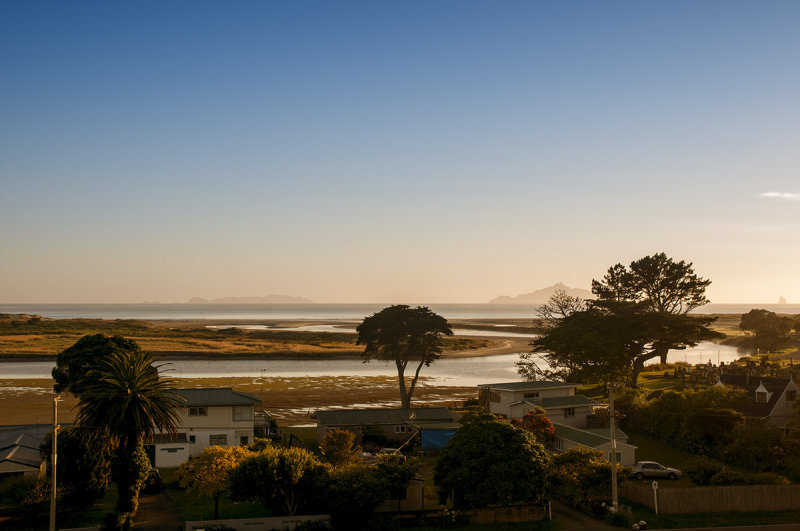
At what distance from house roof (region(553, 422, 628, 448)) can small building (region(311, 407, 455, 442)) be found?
865 cm

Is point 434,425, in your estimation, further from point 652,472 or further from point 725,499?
point 725,499

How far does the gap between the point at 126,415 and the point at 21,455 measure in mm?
10382

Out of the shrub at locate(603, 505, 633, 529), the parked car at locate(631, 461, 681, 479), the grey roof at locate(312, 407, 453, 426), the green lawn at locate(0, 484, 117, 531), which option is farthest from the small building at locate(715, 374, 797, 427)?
the green lawn at locate(0, 484, 117, 531)

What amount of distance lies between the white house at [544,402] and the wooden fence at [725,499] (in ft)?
70.8

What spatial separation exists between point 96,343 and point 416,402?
4210 cm

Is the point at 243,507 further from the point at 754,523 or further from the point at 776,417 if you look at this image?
the point at 776,417

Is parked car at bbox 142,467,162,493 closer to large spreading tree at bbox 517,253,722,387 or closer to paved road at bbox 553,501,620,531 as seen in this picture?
paved road at bbox 553,501,620,531

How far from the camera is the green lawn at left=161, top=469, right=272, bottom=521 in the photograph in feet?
113

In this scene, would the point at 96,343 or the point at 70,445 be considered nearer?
the point at 70,445

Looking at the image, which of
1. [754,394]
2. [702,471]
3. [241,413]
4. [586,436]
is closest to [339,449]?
[241,413]

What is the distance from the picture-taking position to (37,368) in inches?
4210

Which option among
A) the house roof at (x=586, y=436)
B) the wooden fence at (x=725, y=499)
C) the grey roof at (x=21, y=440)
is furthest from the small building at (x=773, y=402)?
the grey roof at (x=21, y=440)

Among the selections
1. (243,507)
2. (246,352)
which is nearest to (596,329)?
(243,507)

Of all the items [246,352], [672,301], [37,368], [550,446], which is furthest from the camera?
[246,352]
